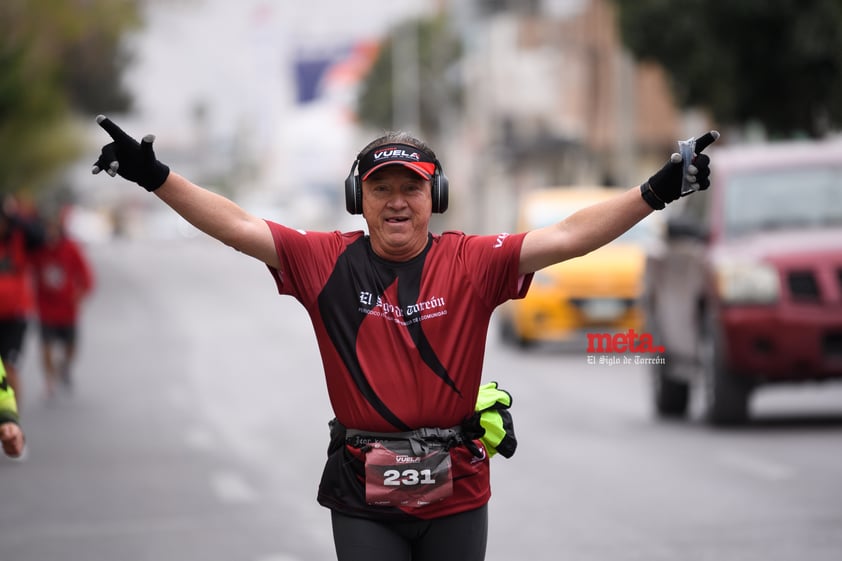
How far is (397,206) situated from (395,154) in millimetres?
147

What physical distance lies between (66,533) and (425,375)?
6367 millimetres

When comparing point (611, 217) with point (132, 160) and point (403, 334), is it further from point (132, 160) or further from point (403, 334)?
point (132, 160)

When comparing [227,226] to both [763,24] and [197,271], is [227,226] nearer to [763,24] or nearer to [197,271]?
[763,24]

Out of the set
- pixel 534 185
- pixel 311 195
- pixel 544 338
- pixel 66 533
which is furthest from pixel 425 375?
→ pixel 311 195

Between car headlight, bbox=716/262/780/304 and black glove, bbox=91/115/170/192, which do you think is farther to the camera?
car headlight, bbox=716/262/780/304

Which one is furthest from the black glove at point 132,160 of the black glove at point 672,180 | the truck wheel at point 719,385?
the truck wheel at point 719,385

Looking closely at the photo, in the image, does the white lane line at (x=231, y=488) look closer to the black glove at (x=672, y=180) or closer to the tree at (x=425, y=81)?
the black glove at (x=672, y=180)

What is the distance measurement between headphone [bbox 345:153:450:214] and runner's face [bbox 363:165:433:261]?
13 cm

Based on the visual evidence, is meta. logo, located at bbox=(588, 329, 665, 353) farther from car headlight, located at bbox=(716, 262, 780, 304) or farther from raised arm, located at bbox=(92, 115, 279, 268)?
car headlight, located at bbox=(716, 262, 780, 304)

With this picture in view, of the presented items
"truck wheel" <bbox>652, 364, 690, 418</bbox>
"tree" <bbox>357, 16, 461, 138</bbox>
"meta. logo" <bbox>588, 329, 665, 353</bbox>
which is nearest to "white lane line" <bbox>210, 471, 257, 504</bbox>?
"truck wheel" <bbox>652, 364, 690, 418</bbox>

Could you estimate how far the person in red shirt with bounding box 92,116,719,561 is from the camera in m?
5.63

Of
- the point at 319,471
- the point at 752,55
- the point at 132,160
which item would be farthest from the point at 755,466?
the point at 752,55

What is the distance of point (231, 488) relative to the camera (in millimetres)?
13773

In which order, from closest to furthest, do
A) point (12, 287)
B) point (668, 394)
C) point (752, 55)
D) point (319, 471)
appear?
point (319, 471), point (12, 287), point (668, 394), point (752, 55)
